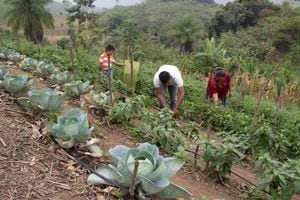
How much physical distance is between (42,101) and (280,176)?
2006 millimetres

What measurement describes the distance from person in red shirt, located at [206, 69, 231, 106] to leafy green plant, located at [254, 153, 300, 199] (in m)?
4.20

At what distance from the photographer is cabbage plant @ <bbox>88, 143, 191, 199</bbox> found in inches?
96.3

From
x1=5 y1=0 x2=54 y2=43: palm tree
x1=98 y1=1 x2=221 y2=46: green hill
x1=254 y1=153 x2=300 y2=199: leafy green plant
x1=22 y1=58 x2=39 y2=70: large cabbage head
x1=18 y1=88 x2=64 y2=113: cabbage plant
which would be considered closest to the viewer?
x1=254 y1=153 x2=300 y2=199: leafy green plant

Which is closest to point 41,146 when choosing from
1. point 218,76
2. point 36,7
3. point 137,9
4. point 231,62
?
point 218,76

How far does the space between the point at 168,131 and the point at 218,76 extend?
364 centimetres

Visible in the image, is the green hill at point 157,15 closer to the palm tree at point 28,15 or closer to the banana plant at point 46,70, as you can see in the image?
the palm tree at point 28,15

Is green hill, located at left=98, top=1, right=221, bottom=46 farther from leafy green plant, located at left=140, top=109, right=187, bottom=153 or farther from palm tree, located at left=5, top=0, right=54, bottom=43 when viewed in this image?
leafy green plant, located at left=140, top=109, right=187, bottom=153

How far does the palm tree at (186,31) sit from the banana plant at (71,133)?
99.4ft

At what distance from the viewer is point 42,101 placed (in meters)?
3.56

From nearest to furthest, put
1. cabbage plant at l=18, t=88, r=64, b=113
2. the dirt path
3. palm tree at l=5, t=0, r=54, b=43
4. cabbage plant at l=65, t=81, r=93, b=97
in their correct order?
the dirt path < cabbage plant at l=18, t=88, r=64, b=113 < cabbage plant at l=65, t=81, r=93, b=97 < palm tree at l=5, t=0, r=54, b=43

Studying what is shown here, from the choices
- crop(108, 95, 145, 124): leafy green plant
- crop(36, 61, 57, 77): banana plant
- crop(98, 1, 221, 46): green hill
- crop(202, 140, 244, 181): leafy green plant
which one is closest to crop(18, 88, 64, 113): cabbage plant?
crop(108, 95, 145, 124): leafy green plant

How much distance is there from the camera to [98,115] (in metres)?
5.01

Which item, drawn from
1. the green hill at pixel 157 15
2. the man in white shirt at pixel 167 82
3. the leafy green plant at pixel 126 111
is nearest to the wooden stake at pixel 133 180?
the leafy green plant at pixel 126 111

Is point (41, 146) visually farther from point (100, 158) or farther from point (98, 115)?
point (98, 115)
